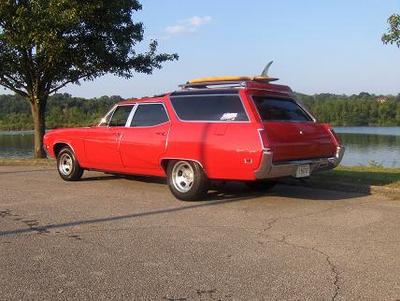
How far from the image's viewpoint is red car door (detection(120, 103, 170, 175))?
9461mm

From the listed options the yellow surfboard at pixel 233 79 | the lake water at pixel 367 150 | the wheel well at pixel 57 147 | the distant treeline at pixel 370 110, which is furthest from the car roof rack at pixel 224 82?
the distant treeline at pixel 370 110

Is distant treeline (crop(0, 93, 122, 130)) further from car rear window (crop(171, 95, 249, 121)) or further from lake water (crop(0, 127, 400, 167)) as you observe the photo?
car rear window (crop(171, 95, 249, 121))

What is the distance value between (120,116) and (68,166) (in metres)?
1.83

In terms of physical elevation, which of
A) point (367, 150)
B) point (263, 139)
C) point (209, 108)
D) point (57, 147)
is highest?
point (209, 108)

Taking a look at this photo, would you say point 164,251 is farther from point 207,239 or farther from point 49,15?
point 49,15

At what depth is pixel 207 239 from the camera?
6.42 meters

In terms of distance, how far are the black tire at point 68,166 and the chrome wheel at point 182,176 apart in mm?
2919

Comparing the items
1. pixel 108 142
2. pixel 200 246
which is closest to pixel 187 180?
pixel 108 142

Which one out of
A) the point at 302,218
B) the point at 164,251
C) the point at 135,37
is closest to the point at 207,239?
the point at 164,251

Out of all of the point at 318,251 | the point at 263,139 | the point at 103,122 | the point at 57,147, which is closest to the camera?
the point at 318,251

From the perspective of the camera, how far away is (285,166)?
8.41 m

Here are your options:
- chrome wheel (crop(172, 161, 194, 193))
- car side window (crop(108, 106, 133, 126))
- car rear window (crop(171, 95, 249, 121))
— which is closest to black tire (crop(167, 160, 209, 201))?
chrome wheel (crop(172, 161, 194, 193))

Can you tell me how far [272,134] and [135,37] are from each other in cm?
1019

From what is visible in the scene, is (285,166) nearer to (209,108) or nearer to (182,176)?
(209,108)
